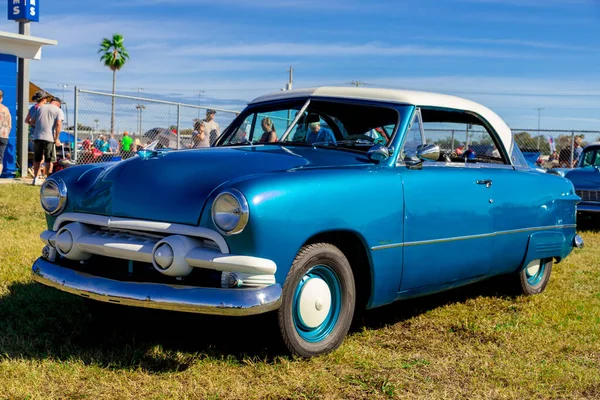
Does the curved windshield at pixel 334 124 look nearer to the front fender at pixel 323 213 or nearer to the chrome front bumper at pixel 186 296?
the front fender at pixel 323 213

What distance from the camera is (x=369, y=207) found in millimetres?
3795

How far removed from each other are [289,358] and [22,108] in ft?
45.5

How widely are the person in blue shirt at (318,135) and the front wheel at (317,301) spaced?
3.53 feet

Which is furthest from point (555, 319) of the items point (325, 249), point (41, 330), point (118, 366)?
point (41, 330)

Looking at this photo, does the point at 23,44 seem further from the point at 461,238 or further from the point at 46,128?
the point at 461,238

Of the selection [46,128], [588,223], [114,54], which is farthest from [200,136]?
[114,54]

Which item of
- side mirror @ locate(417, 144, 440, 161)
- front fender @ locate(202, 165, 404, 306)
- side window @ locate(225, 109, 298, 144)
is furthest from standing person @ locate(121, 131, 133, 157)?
front fender @ locate(202, 165, 404, 306)

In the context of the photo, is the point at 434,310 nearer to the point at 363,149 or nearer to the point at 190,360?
the point at 363,149

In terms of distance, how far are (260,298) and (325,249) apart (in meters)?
0.53

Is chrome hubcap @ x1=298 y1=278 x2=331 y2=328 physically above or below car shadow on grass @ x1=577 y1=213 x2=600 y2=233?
above

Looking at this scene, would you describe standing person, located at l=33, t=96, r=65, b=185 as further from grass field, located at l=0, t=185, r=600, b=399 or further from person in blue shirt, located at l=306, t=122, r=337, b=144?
person in blue shirt, located at l=306, t=122, r=337, b=144

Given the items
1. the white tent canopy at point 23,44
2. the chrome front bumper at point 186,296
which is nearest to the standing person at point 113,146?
the white tent canopy at point 23,44

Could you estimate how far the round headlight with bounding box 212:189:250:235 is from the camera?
127 inches

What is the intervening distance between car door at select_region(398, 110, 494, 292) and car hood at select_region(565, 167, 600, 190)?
7045mm
